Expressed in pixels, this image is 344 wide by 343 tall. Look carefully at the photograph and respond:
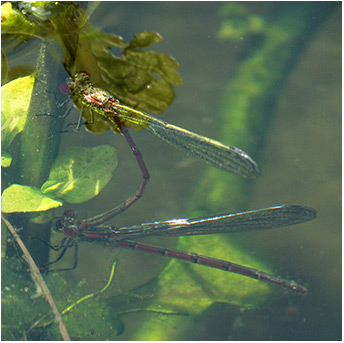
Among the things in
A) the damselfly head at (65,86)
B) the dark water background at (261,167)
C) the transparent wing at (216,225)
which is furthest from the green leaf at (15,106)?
the transparent wing at (216,225)

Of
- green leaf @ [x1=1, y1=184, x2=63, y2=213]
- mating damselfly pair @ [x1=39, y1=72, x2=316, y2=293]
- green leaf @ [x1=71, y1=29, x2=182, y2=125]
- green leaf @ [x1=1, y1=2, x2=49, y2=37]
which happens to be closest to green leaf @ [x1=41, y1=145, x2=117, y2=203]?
green leaf @ [x1=1, y1=184, x2=63, y2=213]

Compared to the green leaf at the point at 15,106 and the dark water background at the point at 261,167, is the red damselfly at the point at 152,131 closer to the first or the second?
the dark water background at the point at 261,167

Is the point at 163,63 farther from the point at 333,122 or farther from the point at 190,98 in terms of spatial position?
the point at 333,122

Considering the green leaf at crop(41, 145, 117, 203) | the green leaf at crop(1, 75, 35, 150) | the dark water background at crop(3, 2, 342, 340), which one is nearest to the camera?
the green leaf at crop(1, 75, 35, 150)

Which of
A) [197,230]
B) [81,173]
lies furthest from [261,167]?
[81,173]

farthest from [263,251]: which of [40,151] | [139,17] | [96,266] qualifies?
[139,17]

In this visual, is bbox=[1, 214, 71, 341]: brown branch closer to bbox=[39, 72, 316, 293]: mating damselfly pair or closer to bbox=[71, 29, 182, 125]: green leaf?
bbox=[39, 72, 316, 293]: mating damselfly pair

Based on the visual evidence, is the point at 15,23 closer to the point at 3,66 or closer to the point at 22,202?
the point at 3,66

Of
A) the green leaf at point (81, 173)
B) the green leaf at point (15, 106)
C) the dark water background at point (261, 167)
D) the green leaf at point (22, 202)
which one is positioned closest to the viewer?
the green leaf at point (22, 202)
